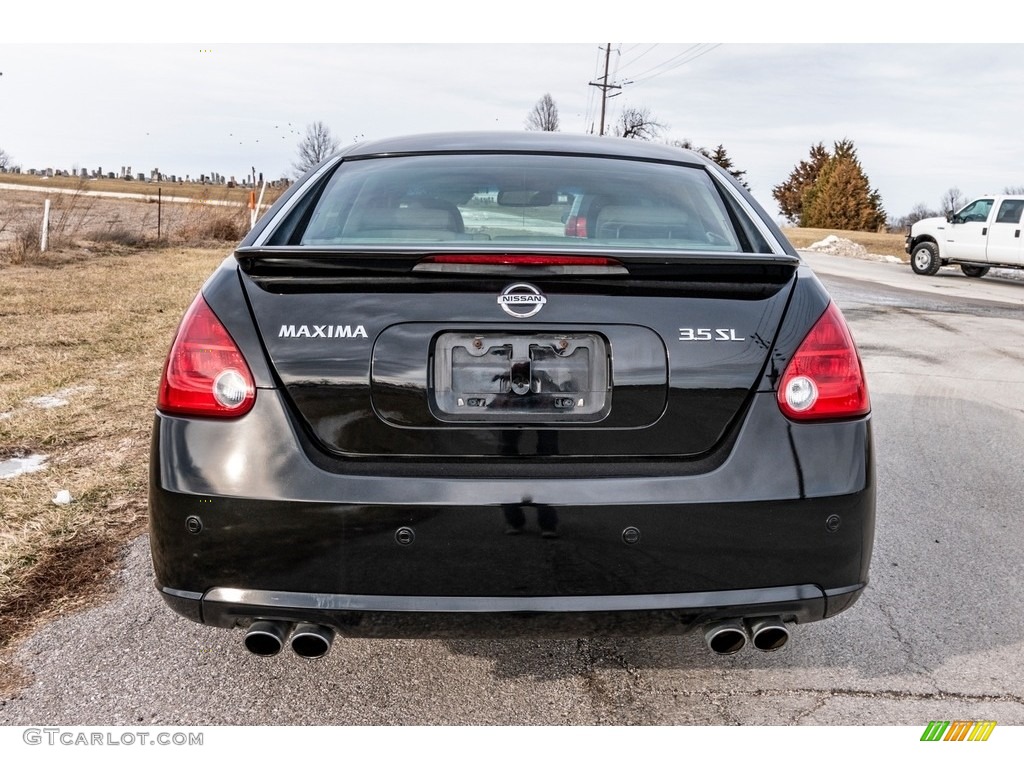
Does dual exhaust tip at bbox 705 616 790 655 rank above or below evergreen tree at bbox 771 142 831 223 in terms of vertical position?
below

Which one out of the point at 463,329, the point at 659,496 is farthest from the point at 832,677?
the point at 463,329

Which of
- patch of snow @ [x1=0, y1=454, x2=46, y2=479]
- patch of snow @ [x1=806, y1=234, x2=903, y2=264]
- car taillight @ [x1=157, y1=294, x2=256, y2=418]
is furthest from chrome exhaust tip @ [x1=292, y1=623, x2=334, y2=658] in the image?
patch of snow @ [x1=806, y1=234, x2=903, y2=264]

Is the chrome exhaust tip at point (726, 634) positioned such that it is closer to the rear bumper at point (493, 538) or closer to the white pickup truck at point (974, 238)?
the rear bumper at point (493, 538)

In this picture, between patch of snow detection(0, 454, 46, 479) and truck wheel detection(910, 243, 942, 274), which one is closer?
patch of snow detection(0, 454, 46, 479)

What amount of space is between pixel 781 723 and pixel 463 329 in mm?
1452

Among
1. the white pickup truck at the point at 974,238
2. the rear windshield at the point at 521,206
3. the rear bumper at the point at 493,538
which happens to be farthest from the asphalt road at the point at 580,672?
the white pickup truck at the point at 974,238

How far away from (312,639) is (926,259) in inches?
940

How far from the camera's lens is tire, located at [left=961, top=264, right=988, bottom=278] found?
22222 millimetres

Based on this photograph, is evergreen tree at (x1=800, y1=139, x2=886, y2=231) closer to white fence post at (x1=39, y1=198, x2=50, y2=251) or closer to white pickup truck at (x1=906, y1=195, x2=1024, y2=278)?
white pickup truck at (x1=906, y1=195, x2=1024, y2=278)

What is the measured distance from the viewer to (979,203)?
21.4m

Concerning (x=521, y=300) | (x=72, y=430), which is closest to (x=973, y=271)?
(x=72, y=430)

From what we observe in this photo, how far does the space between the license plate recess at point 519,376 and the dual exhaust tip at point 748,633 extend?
0.61 m

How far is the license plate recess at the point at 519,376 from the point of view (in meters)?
2.17
